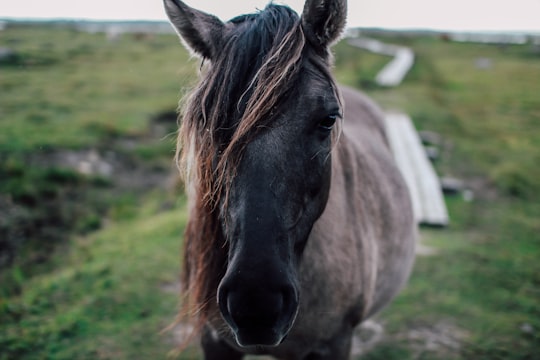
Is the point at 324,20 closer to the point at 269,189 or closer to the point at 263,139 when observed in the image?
the point at 263,139

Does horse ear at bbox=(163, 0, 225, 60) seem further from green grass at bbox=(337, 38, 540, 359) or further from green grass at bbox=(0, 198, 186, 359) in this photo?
green grass at bbox=(337, 38, 540, 359)

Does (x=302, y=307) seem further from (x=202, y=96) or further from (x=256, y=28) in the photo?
(x=256, y=28)


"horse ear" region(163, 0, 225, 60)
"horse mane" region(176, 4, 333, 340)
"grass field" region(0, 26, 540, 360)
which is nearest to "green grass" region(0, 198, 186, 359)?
"grass field" region(0, 26, 540, 360)

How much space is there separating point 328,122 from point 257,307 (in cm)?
86

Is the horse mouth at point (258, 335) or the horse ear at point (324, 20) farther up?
the horse ear at point (324, 20)

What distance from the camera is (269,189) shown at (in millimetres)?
1733

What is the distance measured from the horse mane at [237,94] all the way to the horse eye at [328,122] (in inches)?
8.3

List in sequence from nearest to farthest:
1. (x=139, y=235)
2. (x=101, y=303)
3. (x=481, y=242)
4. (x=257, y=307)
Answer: (x=257, y=307)
(x=101, y=303)
(x=139, y=235)
(x=481, y=242)

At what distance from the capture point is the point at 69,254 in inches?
224

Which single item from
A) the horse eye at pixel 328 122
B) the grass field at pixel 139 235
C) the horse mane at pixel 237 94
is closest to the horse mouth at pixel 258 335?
the horse mane at pixel 237 94

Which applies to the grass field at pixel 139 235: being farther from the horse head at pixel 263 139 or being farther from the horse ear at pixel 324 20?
the horse ear at pixel 324 20

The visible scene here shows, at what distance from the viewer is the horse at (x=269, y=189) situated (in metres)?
1.68

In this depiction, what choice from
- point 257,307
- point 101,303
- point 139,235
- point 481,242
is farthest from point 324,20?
point 481,242

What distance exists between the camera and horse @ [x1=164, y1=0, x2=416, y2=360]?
66.3 inches
